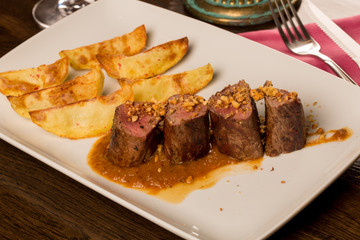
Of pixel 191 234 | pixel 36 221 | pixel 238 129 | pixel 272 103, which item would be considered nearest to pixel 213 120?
pixel 238 129

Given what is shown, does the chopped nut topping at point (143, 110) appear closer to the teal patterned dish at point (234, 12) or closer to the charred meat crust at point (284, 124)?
the charred meat crust at point (284, 124)

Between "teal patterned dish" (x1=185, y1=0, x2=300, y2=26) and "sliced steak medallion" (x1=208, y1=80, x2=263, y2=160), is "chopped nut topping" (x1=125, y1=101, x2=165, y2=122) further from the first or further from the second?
"teal patterned dish" (x1=185, y1=0, x2=300, y2=26)

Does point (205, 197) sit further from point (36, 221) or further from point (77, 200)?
point (36, 221)

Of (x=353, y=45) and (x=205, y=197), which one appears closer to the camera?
(x=205, y=197)

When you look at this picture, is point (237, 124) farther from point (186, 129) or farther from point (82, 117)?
point (82, 117)

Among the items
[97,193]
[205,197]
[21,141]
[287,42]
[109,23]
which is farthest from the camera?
[109,23]

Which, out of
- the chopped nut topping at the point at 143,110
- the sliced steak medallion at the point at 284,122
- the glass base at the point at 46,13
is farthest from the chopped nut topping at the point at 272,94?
the glass base at the point at 46,13

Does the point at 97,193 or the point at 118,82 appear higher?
the point at 118,82
